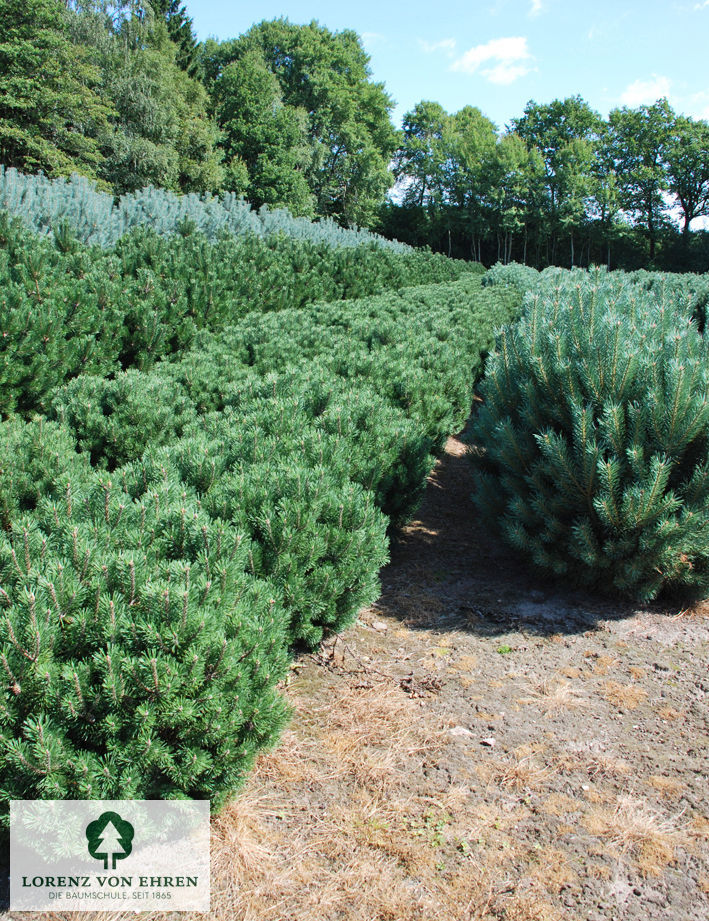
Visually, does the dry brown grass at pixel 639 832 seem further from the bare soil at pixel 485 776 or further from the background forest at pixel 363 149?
the background forest at pixel 363 149

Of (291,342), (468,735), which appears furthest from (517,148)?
(468,735)

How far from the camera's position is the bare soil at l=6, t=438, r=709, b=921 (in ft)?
→ 6.79

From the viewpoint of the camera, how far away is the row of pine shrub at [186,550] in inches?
75.5

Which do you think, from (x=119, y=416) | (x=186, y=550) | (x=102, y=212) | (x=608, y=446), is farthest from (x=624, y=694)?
(x=102, y=212)

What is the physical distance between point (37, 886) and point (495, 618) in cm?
260

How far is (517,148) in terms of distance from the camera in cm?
4969

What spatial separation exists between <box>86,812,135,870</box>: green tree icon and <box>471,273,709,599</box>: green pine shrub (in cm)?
270

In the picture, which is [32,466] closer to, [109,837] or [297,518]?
[297,518]

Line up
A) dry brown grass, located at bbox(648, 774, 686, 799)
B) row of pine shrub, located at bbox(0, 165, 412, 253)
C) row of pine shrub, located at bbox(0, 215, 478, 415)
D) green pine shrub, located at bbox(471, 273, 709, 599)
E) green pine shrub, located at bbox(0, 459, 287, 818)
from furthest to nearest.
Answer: row of pine shrub, located at bbox(0, 165, 412, 253) < row of pine shrub, located at bbox(0, 215, 478, 415) < green pine shrub, located at bbox(471, 273, 709, 599) < dry brown grass, located at bbox(648, 774, 686, 799) < green pine shrub, located at bbox(0, 459, 287, 818)

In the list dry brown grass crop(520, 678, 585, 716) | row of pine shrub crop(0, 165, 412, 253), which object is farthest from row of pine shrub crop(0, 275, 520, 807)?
row of pine shrub crop(0, 165, 412, 253)

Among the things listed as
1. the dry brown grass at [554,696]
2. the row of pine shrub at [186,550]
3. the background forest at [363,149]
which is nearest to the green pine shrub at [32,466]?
the row of pine shrub at [186,550]

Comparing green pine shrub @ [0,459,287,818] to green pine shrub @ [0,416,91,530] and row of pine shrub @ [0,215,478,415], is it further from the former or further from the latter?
row of pine shrub @ [0,215,478,415]

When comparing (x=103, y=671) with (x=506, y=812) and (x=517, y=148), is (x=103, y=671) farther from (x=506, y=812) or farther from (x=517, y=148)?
(x=517, y=148)

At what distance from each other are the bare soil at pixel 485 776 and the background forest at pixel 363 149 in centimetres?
3122
